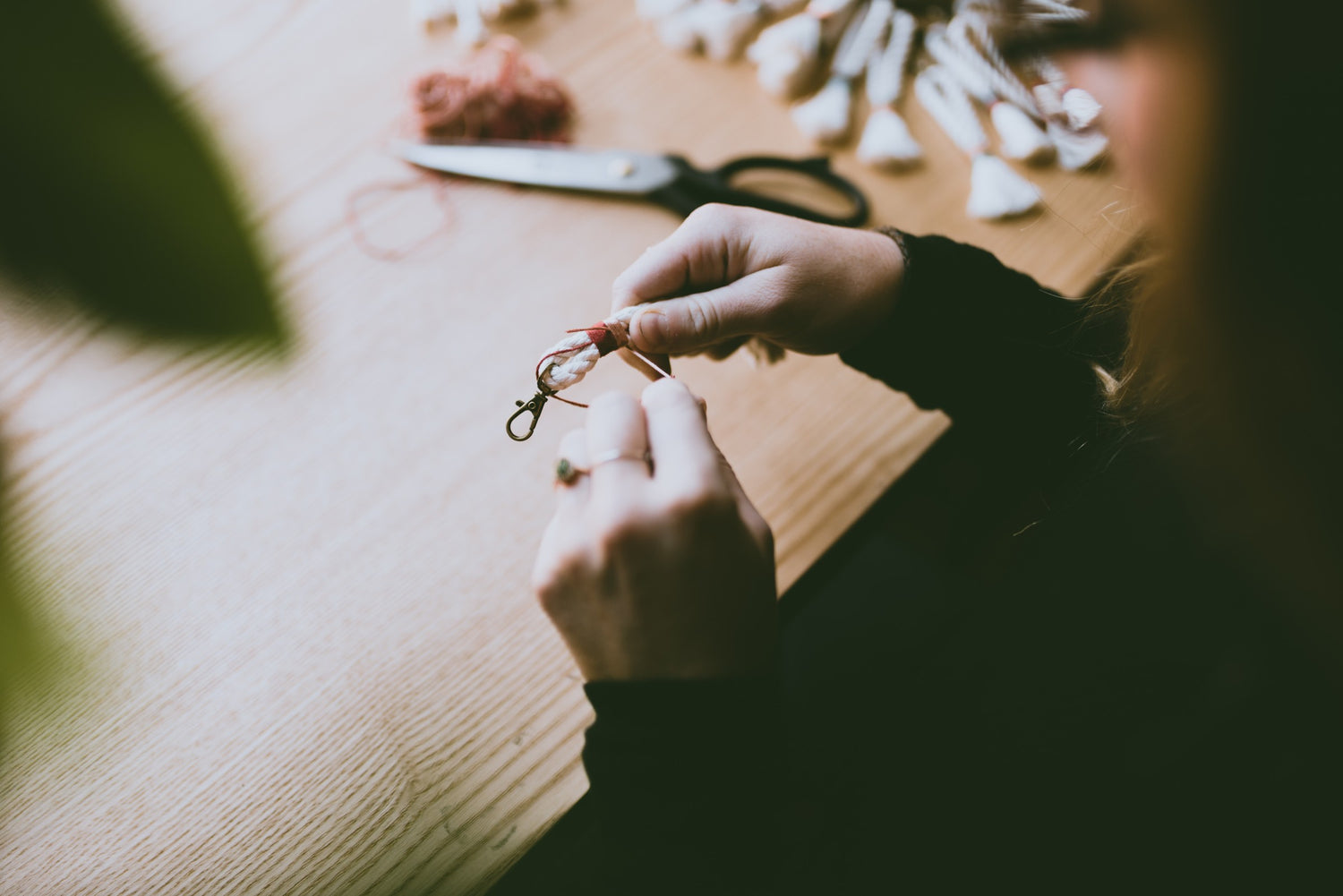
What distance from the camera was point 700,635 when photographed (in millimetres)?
420

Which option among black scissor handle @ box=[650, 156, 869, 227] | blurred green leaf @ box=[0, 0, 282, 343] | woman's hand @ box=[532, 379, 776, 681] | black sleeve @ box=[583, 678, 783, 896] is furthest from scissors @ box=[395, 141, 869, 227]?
black sleeve @ box=[583, 678, 783, 896]

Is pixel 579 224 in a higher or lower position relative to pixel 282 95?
lower

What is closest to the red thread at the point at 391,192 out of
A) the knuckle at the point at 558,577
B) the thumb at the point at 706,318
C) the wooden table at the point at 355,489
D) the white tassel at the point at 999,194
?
the wooden table at the point at 355,489

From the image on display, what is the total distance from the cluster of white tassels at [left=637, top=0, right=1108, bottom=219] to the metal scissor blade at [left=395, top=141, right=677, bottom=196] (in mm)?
183

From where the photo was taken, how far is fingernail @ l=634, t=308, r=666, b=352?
1.55 ft

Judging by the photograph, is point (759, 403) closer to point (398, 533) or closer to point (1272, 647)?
point (398, 533)

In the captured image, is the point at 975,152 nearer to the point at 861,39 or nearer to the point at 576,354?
the point at 861,39

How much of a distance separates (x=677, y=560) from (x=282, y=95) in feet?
2.40

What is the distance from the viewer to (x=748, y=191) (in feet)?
2.32

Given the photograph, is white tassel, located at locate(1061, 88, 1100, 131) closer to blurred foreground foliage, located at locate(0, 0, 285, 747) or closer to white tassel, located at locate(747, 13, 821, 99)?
white tassel, located at locate(747, 13, 821, 99)

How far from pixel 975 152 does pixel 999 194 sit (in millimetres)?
64

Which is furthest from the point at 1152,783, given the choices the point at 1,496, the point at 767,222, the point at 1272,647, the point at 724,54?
the point at 1,496

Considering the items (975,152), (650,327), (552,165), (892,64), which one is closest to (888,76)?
(892,64)

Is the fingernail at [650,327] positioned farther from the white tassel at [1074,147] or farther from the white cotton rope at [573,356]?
the white tassel at [1074,147]
